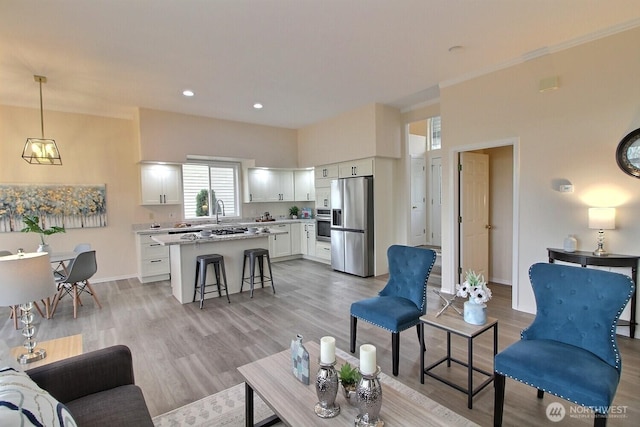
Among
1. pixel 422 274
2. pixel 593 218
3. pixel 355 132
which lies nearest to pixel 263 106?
pixel 355 132

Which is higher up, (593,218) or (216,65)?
(216,65)

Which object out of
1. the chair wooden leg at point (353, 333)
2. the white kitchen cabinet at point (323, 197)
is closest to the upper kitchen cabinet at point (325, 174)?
the white kitchen cabinet at point (323, 197)

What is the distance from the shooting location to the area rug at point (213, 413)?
215cm

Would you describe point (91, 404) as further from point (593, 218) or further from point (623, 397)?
point (593, 218)

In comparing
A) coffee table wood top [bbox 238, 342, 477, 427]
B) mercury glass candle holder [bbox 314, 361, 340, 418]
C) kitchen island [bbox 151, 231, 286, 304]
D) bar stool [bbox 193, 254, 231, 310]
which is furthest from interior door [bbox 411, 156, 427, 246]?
mercury glass candle holder [bbox 314, 361, 340, 418]

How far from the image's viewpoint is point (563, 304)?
2141mm

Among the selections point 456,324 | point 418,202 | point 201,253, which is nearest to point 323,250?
point 418,202

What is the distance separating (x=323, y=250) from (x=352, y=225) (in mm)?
1301

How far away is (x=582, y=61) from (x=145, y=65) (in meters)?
5.01

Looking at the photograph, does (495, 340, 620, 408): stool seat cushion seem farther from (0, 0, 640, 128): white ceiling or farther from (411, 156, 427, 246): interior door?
(411, 156, 427, 246): interior door

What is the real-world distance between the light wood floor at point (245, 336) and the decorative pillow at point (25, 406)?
1.34 metres

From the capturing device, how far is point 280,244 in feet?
24.4

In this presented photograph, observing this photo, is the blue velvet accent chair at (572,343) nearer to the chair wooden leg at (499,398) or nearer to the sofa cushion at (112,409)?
the chair wooden leg at (499,398)

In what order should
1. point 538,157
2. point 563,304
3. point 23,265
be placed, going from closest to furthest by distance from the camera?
point 23,265
point 563,304
point 538,157
